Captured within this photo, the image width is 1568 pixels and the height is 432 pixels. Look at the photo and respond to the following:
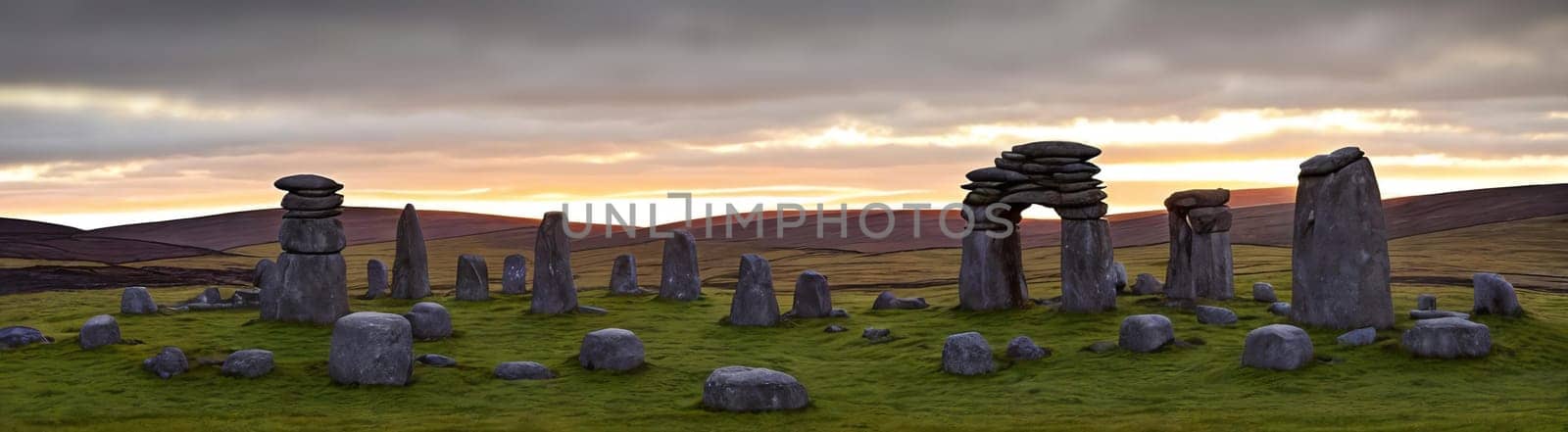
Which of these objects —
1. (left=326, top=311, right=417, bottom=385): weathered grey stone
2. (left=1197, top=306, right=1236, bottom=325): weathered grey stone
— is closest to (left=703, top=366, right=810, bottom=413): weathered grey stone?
(left=326, top=311, right=417, bottom=385): weathered grey stone

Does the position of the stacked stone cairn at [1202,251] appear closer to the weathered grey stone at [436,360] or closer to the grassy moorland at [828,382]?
the grassy moorland at [828,382]

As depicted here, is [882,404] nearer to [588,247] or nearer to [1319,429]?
[1319,429]

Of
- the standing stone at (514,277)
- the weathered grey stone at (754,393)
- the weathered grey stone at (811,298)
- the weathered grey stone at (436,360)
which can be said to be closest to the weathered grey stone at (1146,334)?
the weathered grey stone at (754,393)

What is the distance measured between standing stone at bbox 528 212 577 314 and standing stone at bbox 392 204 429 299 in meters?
6.48

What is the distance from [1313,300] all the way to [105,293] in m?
41.2

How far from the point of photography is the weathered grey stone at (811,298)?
121 feet

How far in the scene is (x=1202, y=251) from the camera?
38.2 metres

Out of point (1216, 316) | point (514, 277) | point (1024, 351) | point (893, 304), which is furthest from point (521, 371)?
point (514, 277)

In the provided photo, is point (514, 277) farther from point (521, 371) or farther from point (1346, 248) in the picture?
point (1346, 248)

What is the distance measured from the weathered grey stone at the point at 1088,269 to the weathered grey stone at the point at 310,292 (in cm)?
1908

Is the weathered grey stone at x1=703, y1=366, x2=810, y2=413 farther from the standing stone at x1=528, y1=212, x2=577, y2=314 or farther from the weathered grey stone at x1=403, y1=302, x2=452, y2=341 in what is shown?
the standing stone at x1=528, y1=212, x2=577, y2=314

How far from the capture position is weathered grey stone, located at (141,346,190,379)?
989 inches

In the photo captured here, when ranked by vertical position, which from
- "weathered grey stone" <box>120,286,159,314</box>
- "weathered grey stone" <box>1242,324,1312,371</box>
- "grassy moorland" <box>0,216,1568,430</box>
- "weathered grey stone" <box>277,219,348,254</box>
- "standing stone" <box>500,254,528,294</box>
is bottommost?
"grassy moorland" <box>0,216,1568,430</box>

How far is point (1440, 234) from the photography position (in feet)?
230
